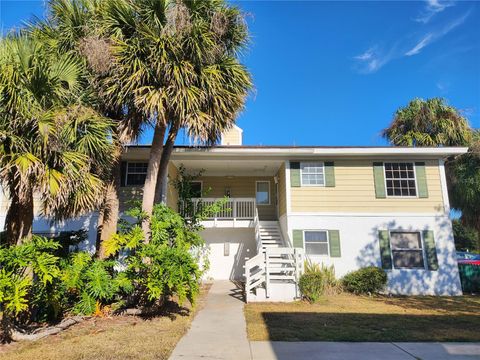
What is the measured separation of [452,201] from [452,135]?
341 centimetres

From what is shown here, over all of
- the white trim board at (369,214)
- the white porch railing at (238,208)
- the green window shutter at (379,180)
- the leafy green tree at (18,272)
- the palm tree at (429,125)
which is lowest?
the leafy green tree at (18,272)

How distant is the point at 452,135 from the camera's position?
55.3 feet

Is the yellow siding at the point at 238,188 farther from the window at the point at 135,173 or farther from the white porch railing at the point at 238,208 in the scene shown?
the window at the point at 135,173

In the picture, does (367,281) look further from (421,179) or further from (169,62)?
(169,62)

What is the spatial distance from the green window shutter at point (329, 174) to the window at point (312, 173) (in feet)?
0.51

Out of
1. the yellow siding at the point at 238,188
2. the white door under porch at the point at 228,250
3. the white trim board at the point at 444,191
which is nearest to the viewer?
the white trim board at the point at 444,191

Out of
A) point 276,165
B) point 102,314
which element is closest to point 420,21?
point 276,165

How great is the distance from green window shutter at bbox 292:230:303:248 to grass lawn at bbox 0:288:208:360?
5.85 m

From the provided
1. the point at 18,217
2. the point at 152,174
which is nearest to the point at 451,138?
the point at 152,174

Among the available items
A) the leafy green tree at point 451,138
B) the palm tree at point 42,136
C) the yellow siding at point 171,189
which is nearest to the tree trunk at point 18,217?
the palm tree at point 42,136

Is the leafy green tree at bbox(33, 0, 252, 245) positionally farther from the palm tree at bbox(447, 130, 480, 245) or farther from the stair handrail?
the palm tree at bbox(447, 130, 480, 245)

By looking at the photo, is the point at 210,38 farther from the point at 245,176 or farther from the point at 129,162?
the point at 245,176

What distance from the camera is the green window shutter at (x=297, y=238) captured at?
1257 cm

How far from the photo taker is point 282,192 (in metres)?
14.2
